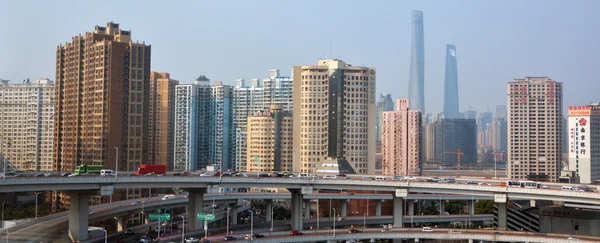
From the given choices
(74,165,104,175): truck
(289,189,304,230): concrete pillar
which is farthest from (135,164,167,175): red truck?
(289,189,304,230): concrete pillar

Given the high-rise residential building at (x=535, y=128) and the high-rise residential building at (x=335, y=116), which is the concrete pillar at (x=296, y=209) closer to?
the high-rise residential building at (x=335, y=116)

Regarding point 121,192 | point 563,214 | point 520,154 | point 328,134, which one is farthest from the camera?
point 520,154

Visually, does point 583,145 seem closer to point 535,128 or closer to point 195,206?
point 535,128

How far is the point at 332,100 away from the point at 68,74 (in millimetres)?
58636

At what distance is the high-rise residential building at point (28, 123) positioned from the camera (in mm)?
149125

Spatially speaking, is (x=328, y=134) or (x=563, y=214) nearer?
(x=563, y=214)

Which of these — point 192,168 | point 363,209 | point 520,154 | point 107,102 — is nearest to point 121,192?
point 107,102

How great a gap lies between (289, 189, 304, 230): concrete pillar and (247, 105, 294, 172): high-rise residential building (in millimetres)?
81128

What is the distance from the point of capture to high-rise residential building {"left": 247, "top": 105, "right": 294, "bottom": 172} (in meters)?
173

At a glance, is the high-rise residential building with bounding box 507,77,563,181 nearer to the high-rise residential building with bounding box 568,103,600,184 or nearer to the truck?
the high-rise residential building with bounding box 568,103,600,184

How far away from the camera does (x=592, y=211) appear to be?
86.7m

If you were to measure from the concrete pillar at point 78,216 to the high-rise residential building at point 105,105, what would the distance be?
46489 millimetres

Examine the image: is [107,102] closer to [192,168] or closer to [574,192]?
[192,168]

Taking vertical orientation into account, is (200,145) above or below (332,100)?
below
